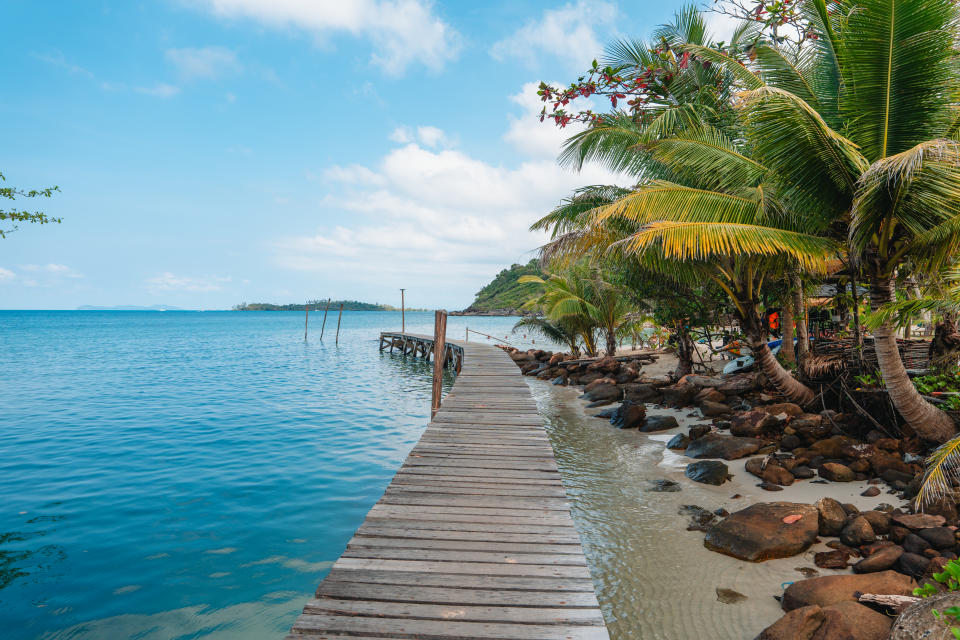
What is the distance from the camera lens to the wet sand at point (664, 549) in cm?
418

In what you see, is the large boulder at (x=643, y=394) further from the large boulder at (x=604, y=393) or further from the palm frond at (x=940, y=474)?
the palm frond at (x=940, y=474)

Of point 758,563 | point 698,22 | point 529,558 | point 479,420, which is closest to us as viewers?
point 529,558

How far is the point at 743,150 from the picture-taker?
940 cm

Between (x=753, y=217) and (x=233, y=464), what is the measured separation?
410 inches

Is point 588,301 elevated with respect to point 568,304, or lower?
elevated

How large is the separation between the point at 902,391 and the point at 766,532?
10.9 feet

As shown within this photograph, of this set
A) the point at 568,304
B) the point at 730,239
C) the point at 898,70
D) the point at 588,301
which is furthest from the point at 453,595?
the point at 588,301

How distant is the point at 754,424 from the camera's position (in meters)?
8.56

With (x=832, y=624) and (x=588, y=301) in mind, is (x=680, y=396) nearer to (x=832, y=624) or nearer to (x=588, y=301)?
(x=588, y=301)

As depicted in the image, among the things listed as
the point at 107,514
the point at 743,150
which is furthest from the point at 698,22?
the point at 107,514

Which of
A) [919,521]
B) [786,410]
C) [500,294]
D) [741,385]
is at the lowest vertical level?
[919,521]

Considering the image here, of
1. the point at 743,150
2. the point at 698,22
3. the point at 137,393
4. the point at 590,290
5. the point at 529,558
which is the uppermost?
the point at 698,22

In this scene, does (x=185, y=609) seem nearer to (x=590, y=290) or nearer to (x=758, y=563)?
(x=758, y=563)

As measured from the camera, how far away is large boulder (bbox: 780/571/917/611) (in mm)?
3885
